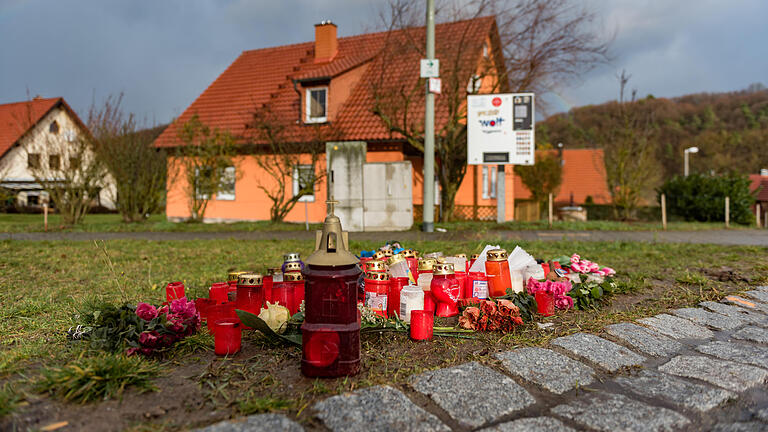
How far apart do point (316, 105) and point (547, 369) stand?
1703 cm

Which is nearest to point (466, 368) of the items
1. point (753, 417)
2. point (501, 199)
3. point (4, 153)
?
point (753, 417)

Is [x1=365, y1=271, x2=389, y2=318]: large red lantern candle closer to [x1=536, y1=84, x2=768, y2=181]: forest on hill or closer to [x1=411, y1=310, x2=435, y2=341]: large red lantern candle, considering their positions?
[x1=411, y1=310, x2=435, y2=341]: large red lantern candle

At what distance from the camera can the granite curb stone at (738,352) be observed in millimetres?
2838

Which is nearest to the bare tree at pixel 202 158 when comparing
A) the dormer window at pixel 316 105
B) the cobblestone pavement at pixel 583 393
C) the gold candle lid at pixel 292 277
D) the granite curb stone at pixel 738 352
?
the dormer window at pixel 316 105

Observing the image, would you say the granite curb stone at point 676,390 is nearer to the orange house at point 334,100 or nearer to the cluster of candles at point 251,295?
the cluster of candles at point 251,295

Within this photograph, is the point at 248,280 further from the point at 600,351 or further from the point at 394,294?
the point at 600,351

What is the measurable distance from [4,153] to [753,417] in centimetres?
4221

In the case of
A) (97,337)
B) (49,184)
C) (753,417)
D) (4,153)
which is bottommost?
(753,417)

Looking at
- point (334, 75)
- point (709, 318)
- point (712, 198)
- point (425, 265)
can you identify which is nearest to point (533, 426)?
point (425, 265)

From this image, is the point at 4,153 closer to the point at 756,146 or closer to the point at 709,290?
the point at 709,290

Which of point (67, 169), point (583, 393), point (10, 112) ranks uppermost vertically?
point (10, 112)

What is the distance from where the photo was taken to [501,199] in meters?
15.1

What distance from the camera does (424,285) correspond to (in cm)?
379

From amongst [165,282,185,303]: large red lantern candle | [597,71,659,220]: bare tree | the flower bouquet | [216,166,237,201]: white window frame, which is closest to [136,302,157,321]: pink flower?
[165,282,185,303]: large red lantern candle
